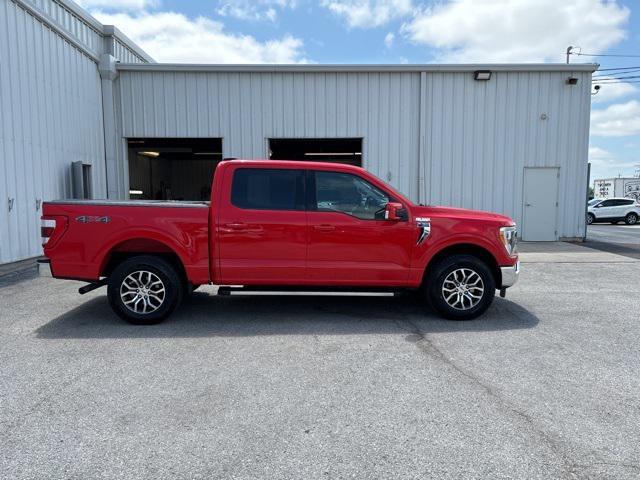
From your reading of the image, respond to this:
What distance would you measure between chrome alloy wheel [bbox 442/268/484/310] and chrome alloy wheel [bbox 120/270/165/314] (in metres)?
3.46

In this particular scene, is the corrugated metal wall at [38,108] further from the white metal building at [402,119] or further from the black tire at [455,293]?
the black tire at [455,293]

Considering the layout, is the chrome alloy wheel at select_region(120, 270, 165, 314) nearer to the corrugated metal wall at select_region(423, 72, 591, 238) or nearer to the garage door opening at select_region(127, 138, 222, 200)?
the corrugated metal wall at select_region(423, 72, 591, 238)

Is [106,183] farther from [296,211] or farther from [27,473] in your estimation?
[27,473]

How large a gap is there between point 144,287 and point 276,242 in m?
1.66

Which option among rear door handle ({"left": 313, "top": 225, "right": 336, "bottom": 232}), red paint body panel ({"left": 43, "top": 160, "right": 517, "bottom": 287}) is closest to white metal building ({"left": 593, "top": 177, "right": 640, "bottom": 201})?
red paint body panel ({"left": 43, "top": 160, "right": 517, "bottom": 287})

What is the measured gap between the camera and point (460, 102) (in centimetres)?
1418

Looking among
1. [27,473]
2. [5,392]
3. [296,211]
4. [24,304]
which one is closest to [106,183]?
[24,304]

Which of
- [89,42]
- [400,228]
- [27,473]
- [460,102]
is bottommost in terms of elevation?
[27,473]

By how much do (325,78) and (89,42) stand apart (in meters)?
6.63

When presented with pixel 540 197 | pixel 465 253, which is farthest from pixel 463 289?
pixel 540 197

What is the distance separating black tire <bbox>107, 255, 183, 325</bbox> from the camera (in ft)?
→ 18.3

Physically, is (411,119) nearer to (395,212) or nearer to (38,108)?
(395,212)

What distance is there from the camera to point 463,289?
229 inches

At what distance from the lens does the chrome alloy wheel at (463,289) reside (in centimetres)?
580
